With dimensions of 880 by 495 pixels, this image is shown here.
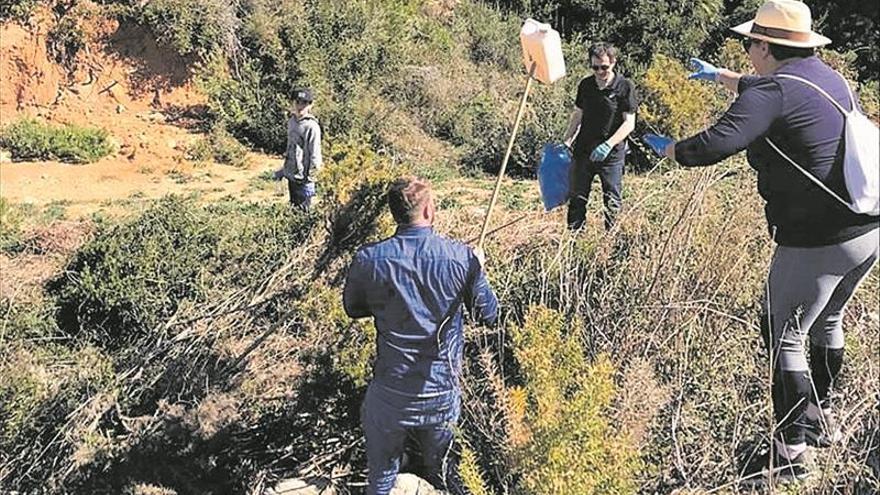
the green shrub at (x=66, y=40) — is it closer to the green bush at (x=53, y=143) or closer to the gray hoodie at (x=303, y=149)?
the green bush at (x=53, y=143)

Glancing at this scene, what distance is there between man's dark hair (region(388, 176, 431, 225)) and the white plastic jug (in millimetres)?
985

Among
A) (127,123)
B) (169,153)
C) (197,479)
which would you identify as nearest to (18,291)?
(197,479)

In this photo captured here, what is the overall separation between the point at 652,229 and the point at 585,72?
1190cm

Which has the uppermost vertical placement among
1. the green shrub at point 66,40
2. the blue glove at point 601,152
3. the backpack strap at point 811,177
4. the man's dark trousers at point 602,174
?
the backpack strap at point 811,177

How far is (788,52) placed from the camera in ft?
10.3

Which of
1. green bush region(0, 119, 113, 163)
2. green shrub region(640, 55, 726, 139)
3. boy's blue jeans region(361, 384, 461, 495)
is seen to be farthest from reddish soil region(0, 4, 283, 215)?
boy's blue jeans region(361, 384, 461, 495)

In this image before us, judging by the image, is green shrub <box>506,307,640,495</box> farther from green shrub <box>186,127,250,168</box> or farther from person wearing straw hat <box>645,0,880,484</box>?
green shrub <box>186,127,250,168</box>

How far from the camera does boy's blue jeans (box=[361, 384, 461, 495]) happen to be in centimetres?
329

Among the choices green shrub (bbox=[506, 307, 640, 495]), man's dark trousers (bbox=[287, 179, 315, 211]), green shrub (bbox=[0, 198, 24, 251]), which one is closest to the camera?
green shrub (bbox=[506, 307, 640, 495])

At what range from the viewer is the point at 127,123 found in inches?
551

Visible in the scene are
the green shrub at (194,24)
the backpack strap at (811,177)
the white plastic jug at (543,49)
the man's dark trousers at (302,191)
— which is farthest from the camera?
the green shrub at (194,24)

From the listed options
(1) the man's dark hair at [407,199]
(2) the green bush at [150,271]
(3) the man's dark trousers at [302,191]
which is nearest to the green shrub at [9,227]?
(2) the green bush at [150,271]

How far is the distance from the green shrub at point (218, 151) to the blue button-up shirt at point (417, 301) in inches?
400

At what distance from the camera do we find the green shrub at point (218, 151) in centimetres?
→ 1309
